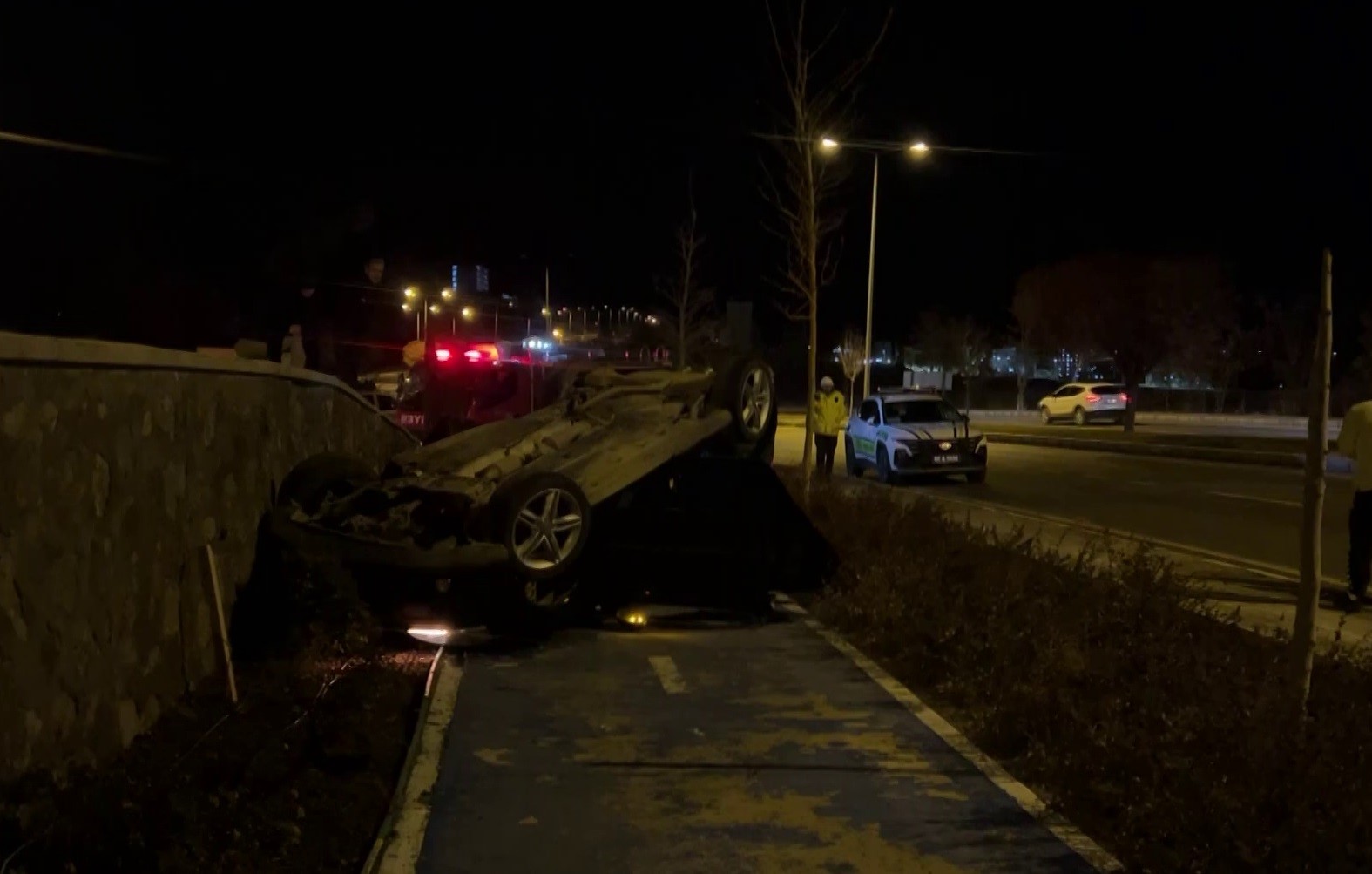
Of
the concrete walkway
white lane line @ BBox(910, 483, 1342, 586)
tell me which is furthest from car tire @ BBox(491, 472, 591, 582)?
white lane line @ BBox(910, 483, 1342, 586)

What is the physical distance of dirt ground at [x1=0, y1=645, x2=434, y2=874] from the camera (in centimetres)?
430

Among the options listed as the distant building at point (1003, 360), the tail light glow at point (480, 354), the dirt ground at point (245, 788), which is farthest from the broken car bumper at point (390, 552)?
the distant building at point (1003, 360)

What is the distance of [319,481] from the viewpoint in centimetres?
847

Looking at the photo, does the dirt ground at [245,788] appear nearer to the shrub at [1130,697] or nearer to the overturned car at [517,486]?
the overturned car at [517,486]

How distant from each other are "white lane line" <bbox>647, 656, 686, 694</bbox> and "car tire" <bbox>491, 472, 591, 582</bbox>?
85 cm

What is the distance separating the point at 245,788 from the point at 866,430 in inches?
765

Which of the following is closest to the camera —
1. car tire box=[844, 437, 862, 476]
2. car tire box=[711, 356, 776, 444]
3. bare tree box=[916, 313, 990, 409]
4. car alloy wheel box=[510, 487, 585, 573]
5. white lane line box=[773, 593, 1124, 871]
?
white lane line box=[773, 593, 1124, 871]

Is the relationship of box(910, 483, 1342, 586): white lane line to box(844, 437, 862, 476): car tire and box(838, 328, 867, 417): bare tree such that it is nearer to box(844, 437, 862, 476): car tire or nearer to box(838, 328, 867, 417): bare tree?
box(844, 437, 862, 476): car tire

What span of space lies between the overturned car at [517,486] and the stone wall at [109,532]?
0.62 meters

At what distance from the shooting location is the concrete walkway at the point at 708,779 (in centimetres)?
500

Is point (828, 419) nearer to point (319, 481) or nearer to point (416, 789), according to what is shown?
point (319, 481)

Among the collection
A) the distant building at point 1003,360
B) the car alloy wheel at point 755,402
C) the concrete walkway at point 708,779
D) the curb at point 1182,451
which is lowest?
the concrete walkway at point 708,779

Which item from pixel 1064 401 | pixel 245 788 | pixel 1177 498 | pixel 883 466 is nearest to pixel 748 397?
pixel 245 788

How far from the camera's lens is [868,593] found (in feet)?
29.6
